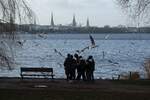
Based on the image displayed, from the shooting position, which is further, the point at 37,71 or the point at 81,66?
the point at 37,71

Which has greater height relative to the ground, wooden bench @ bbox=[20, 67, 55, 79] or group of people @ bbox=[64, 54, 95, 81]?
group of people @ bbox=[64, 54, 95, 81]

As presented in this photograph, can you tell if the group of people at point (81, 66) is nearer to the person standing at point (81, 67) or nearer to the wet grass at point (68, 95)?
the person standing at point (81, 67)

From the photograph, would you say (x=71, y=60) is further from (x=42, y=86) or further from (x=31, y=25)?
(x=31, y=25)

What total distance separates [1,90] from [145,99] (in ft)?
19.2

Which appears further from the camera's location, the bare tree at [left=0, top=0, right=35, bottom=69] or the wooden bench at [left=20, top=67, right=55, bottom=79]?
the wooden bench at [left=20, top=67, right=55, bottom=79]

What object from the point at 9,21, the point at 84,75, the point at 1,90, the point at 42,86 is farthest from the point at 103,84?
the point at 9,21

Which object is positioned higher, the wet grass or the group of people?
the group of people

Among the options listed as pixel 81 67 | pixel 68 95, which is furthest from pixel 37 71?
pixel 68 95

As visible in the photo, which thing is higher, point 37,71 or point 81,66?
point 81,66

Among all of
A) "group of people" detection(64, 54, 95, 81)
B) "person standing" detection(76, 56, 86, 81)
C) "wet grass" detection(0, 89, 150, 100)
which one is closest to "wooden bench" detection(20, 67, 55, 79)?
"group of people" detection(64, 54, 95, 81)

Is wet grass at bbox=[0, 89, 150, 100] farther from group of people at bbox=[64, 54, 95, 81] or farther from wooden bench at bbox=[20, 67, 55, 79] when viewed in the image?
wooden bench at bbox=[20, 67, 55, 79]

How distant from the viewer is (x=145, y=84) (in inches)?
903

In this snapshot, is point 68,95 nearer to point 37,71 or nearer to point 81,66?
point 81,66

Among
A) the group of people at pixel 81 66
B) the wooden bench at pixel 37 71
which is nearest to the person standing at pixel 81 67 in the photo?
the group of people at pixel 81 66
